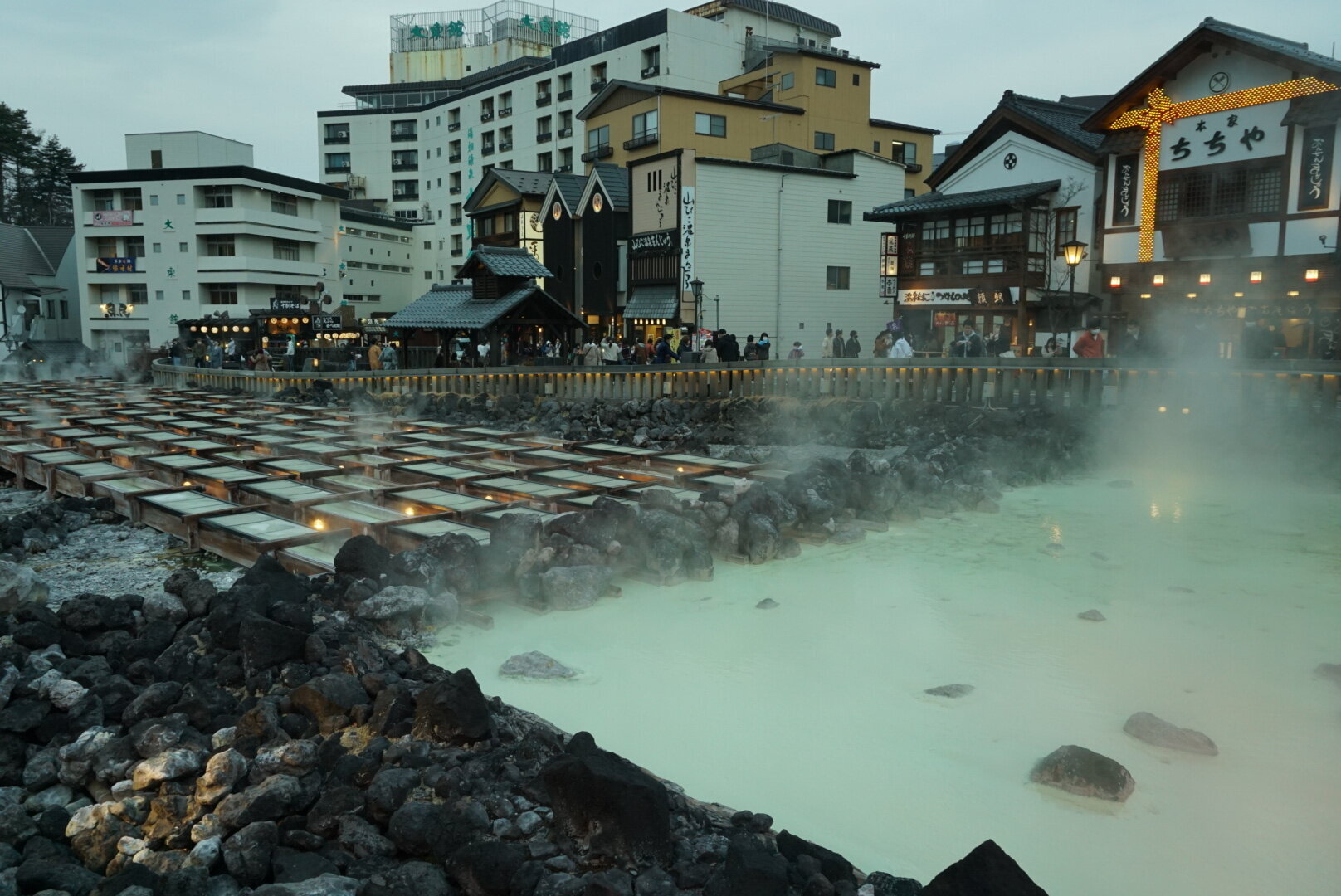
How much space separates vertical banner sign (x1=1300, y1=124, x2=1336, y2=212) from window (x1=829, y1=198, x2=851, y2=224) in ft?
56.0

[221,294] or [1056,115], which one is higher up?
[1056,115]

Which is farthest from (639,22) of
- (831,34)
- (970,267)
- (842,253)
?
(970,267)

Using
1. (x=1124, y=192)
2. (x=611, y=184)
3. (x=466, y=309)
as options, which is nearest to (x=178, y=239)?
(x=611, y=184)

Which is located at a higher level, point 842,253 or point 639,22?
point 639,22

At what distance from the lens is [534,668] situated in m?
7.00

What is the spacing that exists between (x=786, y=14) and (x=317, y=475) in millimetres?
44073

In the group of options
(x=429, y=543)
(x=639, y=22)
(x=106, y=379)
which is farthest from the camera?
(x=639, y=22)

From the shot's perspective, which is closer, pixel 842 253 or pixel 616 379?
pixel 616 379

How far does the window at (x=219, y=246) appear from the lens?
51062 mm

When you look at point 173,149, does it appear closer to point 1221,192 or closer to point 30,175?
point 30,175

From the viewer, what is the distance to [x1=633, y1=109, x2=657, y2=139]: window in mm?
35656

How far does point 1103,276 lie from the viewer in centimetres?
2533

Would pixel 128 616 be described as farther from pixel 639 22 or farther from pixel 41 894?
pixel 639 22

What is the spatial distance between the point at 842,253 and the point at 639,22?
1804 cm
